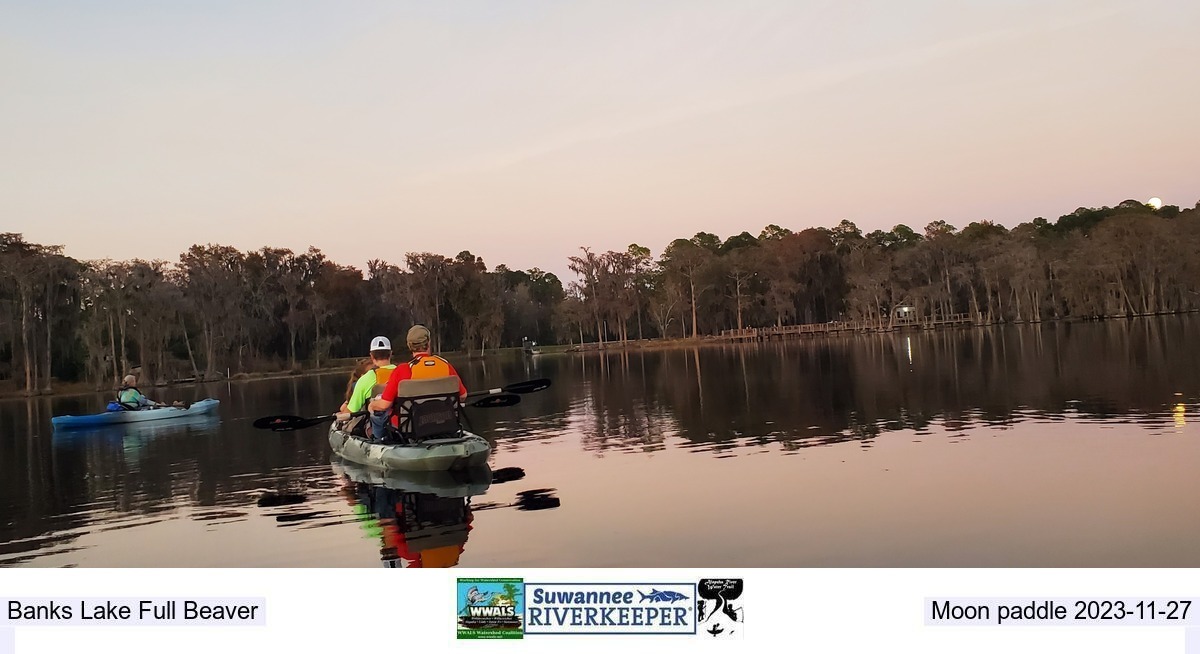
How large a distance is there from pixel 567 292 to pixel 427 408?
152ft

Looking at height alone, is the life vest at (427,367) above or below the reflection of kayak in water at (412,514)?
above

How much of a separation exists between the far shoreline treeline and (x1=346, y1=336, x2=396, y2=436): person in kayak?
844 inches

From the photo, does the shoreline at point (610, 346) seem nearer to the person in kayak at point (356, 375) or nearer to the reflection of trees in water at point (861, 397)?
the reflection of trees in water at point (861, 397)

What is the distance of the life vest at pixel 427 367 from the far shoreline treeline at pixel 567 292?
23.4m

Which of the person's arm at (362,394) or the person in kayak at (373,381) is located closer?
the person in kayak at (373,381)

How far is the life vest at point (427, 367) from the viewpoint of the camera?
8023 mm

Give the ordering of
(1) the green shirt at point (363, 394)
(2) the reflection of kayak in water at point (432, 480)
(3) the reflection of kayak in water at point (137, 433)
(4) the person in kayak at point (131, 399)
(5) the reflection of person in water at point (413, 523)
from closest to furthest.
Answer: (5) the reflection of person in water at point (413, 523) < (2) the reflection of kayak in water at point (432, 480) < (1) the green shirt at point (363, 394) < (3) the reflection of kayak in water at point (137, 433) < (4) the person in kayak at point (131, 399)

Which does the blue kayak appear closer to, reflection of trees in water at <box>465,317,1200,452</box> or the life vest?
reflection of trees in water at <box>465,317,1200,452</box>

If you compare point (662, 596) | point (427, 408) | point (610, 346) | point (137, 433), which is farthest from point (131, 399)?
point (610, 346)

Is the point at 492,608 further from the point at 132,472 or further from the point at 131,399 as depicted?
the point at 131,399

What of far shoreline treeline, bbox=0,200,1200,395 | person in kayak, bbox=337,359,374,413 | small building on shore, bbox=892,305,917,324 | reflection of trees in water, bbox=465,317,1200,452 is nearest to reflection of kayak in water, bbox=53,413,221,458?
person in kayak, bbox=337,359,374,413

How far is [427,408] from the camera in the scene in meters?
8.40

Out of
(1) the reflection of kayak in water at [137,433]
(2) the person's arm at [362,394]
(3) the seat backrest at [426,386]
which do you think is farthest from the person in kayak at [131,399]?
(3) the seat backrest at [426,386]

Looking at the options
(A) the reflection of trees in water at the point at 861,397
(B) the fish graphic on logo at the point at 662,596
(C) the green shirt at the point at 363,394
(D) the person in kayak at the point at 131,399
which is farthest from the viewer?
(D) the person in kayak at the point at 131,399
